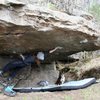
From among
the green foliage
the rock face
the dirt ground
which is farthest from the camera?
the green foliage

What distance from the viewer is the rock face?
568 cm

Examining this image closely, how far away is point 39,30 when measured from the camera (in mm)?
5855

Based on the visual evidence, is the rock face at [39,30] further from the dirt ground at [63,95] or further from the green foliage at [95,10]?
the green foliage at [95,10]

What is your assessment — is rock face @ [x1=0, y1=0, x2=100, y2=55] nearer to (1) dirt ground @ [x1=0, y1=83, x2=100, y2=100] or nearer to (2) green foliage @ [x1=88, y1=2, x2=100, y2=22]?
(1) dirt ground @ [x1=0, y1=83, x2=100, y2=100]

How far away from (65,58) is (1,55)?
Answer: 5.49 ft

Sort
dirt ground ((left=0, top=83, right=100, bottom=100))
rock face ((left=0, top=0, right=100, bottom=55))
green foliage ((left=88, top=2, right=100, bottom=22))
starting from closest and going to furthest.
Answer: dirt ground ((left=0, top=83, right=100, bottom=100)), rock face ((left=0, top=0, right=100, bottom=55)), green foliage ((left=88, top=2, right=100, bottom=22))

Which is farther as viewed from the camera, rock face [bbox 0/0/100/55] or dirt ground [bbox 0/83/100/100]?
rock face [bbox 0/0/100/55]

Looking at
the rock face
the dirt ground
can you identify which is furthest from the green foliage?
the dirt ground

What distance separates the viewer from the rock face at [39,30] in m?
5.68

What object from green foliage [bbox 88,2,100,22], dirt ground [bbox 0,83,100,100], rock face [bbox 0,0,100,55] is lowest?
dirt ground [bbox 0,83,100,100]

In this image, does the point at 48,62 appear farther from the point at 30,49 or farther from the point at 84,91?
the point at 84,91

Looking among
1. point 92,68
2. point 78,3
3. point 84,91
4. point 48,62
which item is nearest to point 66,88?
point 84,91

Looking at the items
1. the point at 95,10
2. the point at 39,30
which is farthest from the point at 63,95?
the point at 95,10

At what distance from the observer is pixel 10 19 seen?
5637 millimetres
